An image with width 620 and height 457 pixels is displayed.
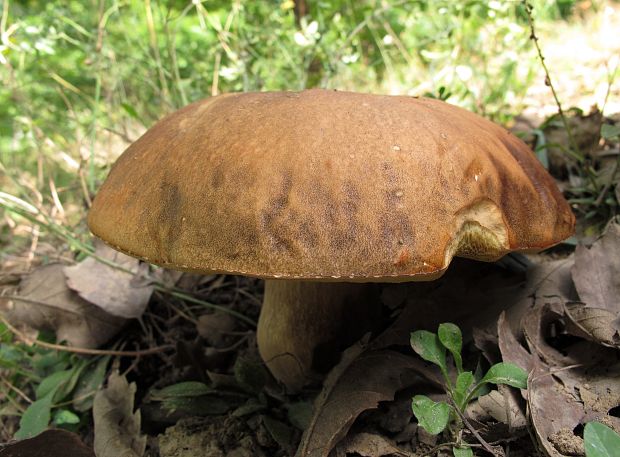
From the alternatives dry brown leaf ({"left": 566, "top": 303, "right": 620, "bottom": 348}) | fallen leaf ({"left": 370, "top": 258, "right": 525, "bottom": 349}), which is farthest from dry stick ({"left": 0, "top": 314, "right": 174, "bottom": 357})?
dry brown leaf ({"left": 566, "top": 303, "right": 620, "bottom": 348})

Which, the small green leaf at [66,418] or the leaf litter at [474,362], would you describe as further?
the small green leaf at [66,418]

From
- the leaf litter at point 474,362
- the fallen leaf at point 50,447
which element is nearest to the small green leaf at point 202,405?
the leaf litter at point 474,362

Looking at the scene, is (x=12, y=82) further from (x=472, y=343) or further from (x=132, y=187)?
(x=472, y=343)

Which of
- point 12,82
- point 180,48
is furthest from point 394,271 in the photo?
point 180,48

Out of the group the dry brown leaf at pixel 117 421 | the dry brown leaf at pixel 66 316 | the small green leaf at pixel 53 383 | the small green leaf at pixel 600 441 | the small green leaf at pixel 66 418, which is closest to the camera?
the small green leaf at pixel 600 441

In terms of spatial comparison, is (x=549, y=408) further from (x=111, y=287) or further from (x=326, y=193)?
(x=111, y=287)

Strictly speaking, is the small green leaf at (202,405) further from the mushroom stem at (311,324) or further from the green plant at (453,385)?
the green plant at (453,385)
